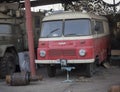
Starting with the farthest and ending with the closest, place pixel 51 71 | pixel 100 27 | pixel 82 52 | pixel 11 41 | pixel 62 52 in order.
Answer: pixel 100 27 < pixel 11 41 < pixel 51 71 < pixel 62 52 < pixel 82 52

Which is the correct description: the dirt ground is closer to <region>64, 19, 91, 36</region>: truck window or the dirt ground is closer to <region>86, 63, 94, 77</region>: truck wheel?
<region>86, 63, 94, 77</region>: truck wheel

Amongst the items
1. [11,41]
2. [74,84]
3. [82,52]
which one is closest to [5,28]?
[11,41]

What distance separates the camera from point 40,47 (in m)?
14.1

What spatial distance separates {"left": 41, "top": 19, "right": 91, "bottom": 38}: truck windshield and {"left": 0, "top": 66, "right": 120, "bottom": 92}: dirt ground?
1.59 m

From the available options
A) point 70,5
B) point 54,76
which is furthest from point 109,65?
point 70,5

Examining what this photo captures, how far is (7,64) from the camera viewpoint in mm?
14766

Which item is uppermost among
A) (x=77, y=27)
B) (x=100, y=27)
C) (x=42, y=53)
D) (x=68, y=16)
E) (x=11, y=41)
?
(x=68, y=16)

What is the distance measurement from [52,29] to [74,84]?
253 centimetres

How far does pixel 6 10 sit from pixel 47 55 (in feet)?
9.69

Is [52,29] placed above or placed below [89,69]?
above

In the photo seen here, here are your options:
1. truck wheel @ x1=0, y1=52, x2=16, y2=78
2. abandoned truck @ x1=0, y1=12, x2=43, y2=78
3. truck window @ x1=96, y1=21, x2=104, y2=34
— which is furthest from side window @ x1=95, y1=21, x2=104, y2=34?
truck wheel @ x1=0, y1=52, x2=16, y2=78

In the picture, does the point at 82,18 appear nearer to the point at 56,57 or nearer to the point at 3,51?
the point at 56,57

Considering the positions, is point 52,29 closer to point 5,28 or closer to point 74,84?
point 5,28

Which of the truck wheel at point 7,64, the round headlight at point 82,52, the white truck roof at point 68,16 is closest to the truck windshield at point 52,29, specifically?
the white truck roof at point 68,16
